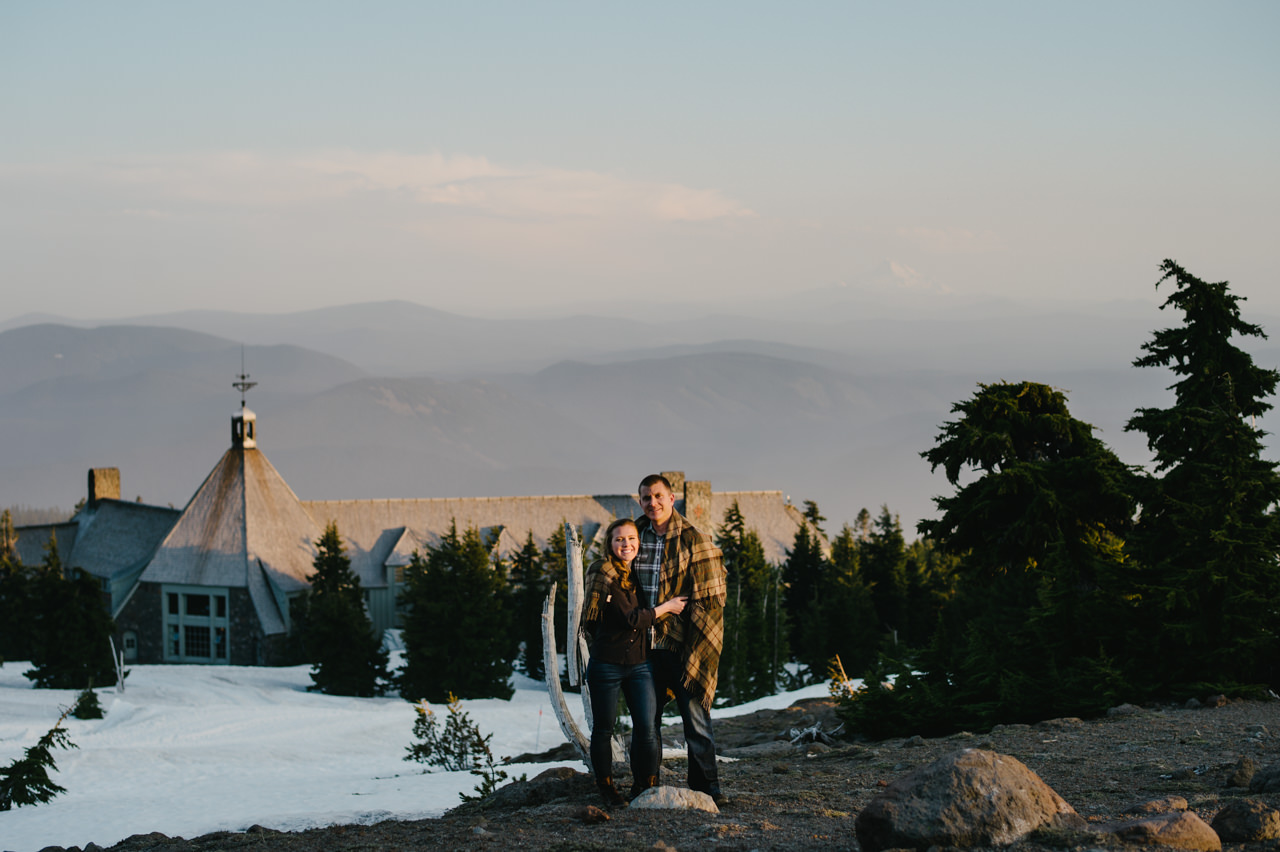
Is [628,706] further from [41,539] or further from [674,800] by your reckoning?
[41,539]

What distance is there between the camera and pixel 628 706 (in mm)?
7707

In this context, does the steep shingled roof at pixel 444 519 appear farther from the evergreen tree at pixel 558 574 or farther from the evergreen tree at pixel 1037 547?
the evergreen tree at pixel 1037 547

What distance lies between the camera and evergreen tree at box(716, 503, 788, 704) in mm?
32469

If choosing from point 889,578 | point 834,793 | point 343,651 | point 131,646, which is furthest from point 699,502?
point 834,793

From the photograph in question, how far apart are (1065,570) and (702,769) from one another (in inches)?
345

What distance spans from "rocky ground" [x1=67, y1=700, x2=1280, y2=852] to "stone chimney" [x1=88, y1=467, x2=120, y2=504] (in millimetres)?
48803

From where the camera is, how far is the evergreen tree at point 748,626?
3247 cm

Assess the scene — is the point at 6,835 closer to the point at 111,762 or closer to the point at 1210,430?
the point at 111,762

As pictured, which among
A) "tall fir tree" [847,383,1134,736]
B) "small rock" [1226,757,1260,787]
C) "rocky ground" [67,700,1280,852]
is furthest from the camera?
"tall fir tree" [847,383,1134,736]

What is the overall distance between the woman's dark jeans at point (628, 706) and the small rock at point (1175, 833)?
3.05 meters

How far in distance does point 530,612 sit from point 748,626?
8.38 metres

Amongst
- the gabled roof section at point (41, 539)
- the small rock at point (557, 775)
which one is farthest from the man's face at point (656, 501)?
the gabled roof section at point (41, 539)

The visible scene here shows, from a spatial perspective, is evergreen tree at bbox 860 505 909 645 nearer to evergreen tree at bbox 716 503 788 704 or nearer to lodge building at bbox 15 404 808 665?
evergreen tree at bbox 716 503 788 704

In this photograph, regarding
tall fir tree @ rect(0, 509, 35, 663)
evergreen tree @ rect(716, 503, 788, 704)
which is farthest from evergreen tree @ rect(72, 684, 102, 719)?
evergreen tree @ rect(716, 503, 788, 704)
